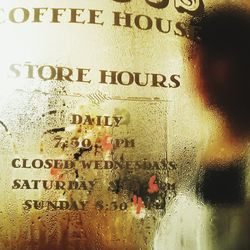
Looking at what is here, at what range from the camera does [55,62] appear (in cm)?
205

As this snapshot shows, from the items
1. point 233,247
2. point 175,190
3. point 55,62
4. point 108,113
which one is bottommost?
point 233,247

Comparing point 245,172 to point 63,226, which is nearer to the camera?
point 63,226

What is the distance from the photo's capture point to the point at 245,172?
2197 millimetres

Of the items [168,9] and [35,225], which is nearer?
[35,225]

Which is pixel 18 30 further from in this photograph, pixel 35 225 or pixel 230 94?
pixel 230 94

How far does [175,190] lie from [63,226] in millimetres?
463

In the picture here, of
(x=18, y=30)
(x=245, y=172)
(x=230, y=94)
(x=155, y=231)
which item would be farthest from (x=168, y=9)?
(x=155, y=231)

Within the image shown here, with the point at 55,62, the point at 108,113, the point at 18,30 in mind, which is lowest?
the point at 108,113

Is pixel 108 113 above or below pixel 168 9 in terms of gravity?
below

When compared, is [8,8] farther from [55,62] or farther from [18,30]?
[55,62]

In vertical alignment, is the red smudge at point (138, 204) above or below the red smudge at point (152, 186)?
below

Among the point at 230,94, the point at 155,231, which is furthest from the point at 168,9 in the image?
the point at 155,231

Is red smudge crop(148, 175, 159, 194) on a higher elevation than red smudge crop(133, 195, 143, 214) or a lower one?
higher

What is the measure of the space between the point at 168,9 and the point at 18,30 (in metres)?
0.63
